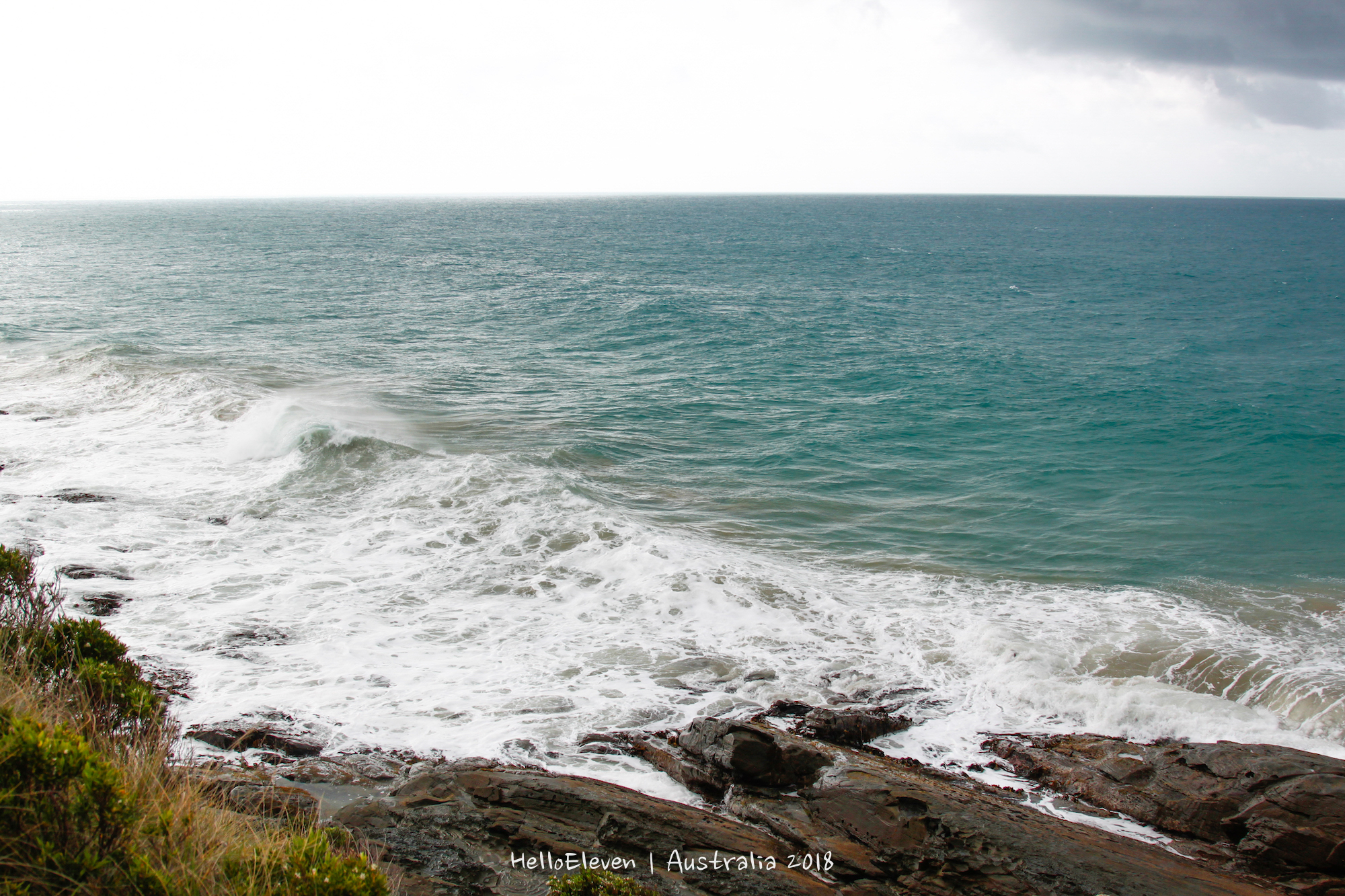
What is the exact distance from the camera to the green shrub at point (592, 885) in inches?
198

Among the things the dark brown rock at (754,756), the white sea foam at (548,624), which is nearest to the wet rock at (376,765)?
the white sea foam at (548,624)

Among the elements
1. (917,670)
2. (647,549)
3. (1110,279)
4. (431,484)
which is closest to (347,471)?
(431,484)

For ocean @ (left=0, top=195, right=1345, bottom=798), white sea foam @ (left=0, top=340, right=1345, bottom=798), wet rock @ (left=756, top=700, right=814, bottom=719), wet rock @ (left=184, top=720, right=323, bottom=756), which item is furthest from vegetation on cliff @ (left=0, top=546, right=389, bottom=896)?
wet rock @ (left=756, top=700, right=814, bottom=719)

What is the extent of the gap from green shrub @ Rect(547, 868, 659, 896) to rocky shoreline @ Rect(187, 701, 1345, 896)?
27.8 inches

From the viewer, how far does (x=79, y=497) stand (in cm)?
1541

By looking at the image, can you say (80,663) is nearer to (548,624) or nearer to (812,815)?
(548,624)

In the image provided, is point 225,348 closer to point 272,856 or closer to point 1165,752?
point 272,856

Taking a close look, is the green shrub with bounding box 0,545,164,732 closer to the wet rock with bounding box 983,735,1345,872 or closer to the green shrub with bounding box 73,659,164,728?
the green shrub with bounding box 73,659,164,728

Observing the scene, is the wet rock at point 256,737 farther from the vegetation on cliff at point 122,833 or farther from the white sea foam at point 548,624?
the vegetation on cliff at point 122,833

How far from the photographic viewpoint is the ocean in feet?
33.8

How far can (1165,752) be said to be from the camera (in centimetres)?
863

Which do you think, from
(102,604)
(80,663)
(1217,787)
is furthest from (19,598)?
(1217,787)

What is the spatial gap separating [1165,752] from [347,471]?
55.6 feet

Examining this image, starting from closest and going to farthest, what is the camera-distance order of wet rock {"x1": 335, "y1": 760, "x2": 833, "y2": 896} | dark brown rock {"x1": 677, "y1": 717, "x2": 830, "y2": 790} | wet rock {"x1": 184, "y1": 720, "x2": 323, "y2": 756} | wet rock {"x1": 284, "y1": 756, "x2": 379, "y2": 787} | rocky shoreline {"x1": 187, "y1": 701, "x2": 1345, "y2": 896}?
wet rock {"x1": 335, "y1": 760, "x2": 833, "y2": 896}
rocky shoreline {"x1": 187, "y1": 701, "x2": 1345, "y2": 896}
wet rock {"x1": 284, "y1": 756, "x2": 379, "y2": 787}
dark brown rock {"x1": 677, "y1": 717, "x2": 830, "y2": 790}
wet rock {"x1": 184, "y1": 720, "x2": 323, "y2": 756}
